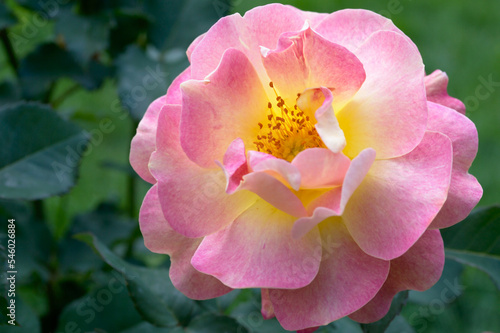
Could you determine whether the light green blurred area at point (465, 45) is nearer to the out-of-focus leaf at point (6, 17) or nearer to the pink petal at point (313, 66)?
the out-of-focus leaf at point (6, 17)

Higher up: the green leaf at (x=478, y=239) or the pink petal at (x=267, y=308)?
the pink petal at (x=267, y=308)

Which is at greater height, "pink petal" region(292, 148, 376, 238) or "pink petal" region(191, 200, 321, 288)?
"pink petal" region(292, 148, 376, 238)

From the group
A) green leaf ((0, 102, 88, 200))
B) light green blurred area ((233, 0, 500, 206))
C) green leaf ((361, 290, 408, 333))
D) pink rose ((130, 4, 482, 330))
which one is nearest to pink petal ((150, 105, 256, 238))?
pink rose ((130, 4, 482, 330))

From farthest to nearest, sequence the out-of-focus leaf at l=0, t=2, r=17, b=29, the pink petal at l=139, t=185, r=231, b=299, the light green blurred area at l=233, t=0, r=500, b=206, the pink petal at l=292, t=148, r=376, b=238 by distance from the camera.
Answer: the light green blurred area at l=233, t=0, r=500, b=206 < the out-of-focus leaf at l=0, t=2, r=17, b=29 < the pink petal at l=139, t=185, r=231, b=299 < the pink petal at l=292, t=148, r=376, b=238

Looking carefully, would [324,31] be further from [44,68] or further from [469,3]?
[469,3]

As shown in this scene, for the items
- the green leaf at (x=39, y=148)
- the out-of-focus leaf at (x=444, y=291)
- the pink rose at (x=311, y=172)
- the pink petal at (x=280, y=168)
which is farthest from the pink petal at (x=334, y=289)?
the green leaf at (x=39, y=148)

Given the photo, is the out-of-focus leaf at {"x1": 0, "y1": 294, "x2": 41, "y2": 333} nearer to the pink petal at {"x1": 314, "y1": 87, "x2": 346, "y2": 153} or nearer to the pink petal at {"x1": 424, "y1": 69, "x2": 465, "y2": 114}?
the pink petal at {"x1": 314, "y1": 87, "x2": 346, "y2": 153}
